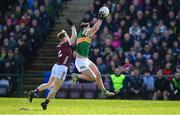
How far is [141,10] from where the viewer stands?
30.3 meters

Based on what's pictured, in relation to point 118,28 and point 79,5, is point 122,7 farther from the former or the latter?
point 79,5

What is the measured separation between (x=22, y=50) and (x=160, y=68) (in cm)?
622

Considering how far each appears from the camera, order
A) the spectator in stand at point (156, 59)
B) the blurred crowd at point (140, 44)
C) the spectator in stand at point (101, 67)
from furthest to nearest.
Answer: the spectator in stand at point (101, 67) < the spectator in stand at point (156, 59) < the blurred crowd at point (140, 44)

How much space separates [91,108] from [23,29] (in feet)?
34.9

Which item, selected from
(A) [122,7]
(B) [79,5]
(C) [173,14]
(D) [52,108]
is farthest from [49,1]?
(D) [52,108]

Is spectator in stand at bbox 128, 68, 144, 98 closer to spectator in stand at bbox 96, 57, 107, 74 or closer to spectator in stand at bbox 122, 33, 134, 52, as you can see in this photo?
spectator in stand at bbox 96, 57, 107, 74

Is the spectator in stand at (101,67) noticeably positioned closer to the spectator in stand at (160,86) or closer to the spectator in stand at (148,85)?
the spectator in stand at (148,85)

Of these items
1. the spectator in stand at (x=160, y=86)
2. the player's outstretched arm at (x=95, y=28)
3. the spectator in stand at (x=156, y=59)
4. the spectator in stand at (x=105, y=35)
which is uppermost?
the player's outstretched arm at (x=95, y=28)

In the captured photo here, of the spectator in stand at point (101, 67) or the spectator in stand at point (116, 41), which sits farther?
the spectator in stand at point (116, 41)

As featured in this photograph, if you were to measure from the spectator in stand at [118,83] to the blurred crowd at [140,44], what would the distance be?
0.04 m

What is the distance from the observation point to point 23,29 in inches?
1261

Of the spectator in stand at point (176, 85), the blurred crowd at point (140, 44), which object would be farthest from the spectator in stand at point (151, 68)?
the spectator in stand at point (176, 85)

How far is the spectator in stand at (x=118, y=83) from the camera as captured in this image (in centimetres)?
2797

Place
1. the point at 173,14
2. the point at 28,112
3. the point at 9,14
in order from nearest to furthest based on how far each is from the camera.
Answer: the point at 28,112 < the point at 173,14 < the point at 9,14
